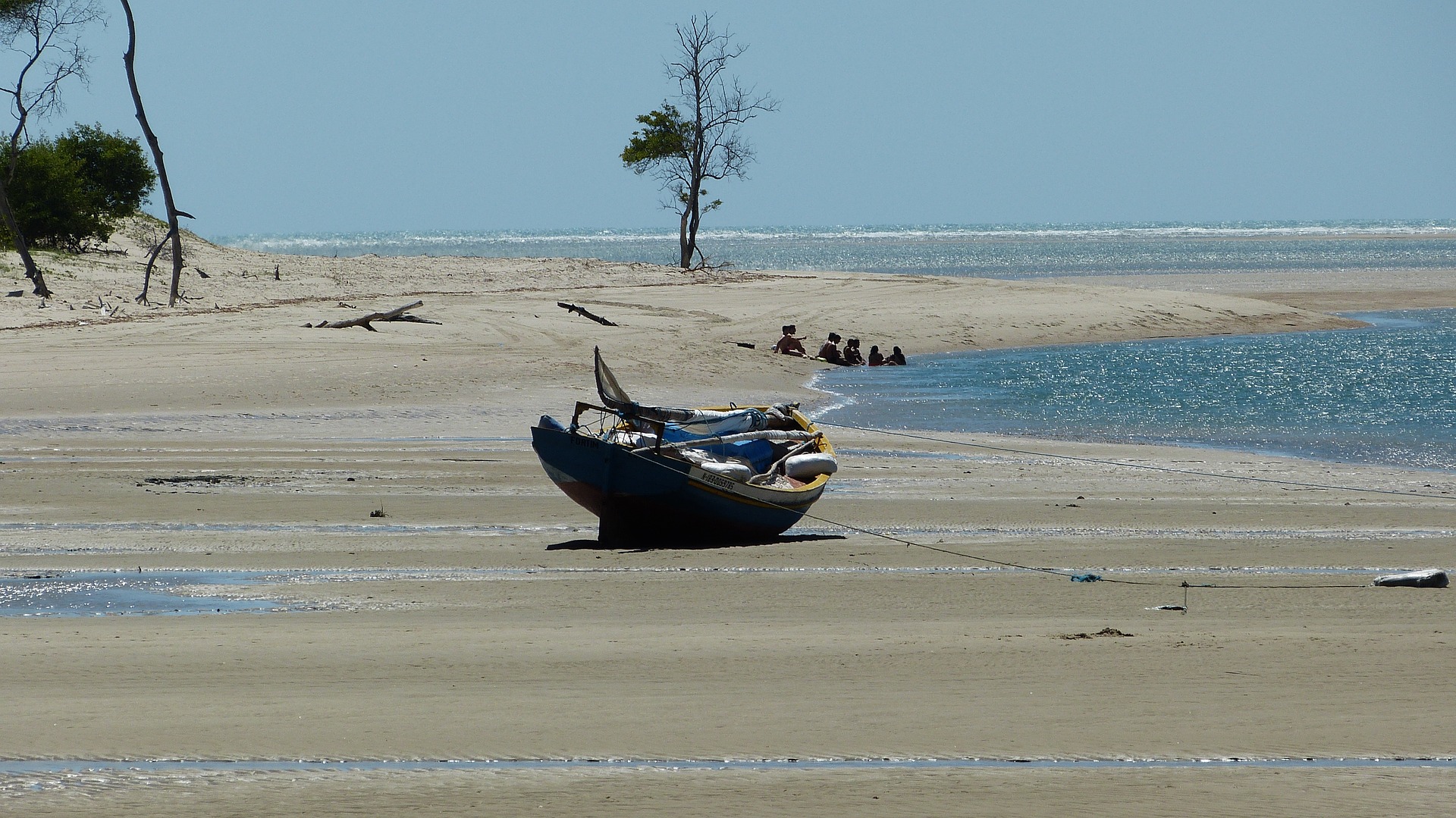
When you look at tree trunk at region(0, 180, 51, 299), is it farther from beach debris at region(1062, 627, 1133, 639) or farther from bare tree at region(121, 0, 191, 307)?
beach debris at region(1062, 627, 1133, 639)

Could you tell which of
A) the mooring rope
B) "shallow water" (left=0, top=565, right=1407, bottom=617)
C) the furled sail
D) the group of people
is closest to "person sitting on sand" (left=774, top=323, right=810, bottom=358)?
the group of people

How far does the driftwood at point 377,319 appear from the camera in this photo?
2536 cm

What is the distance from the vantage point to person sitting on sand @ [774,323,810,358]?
2845 centimetres

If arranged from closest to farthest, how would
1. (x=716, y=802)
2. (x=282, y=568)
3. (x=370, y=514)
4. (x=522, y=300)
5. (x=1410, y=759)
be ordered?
(x=716, y=802) < (x=1410, y=759) < (x=282, y=568) < (x=370, y=514) < (x=522, y=300)

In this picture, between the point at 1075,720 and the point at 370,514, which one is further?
the point at 370,514

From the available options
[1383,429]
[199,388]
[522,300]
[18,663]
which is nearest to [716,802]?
[18,663]

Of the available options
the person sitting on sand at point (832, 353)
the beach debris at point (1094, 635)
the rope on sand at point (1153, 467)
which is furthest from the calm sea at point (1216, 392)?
the beach debris at point (1094, 635)

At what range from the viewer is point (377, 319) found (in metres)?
26.5

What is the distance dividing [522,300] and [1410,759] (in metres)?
27.8

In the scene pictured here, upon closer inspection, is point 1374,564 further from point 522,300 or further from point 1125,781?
point 522,300

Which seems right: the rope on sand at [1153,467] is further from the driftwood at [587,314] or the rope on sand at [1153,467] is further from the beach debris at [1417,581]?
the driftwood at [587,314]

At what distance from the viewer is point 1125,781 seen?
17.9 feet

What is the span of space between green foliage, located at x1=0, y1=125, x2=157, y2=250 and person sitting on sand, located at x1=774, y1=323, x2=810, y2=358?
17771 mm

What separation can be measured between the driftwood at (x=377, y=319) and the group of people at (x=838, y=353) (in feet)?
24.1
